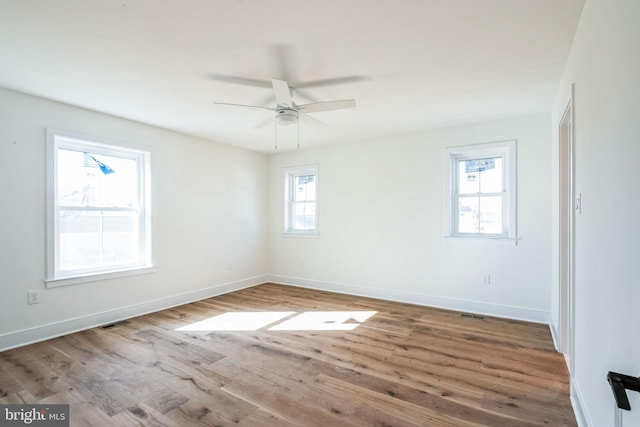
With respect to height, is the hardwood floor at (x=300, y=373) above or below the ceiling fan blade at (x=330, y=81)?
below

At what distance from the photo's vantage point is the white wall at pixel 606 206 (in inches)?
43.3

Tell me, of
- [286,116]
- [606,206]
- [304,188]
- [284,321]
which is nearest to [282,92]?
[286,116]

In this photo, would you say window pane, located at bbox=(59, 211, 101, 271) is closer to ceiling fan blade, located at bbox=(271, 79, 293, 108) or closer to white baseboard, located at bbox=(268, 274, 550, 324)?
ceiling fan blade, located at bbox=(271, 79, 293, 108)

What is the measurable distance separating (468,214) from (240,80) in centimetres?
329

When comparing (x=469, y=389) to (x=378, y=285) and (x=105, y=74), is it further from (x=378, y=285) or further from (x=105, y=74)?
(x=105, y=74)

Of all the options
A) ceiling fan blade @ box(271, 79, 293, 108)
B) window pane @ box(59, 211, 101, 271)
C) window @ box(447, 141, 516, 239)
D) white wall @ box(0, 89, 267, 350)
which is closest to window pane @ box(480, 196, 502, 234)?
window @ box(447, 141, 516, 239)

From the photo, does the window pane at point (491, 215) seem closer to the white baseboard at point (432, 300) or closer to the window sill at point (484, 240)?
the window sill at point (484, 240)

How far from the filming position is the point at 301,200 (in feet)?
18.7

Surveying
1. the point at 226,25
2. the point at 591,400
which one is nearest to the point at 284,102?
the point at 226,25

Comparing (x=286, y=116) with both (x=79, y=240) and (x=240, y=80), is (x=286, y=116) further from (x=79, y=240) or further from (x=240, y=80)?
(x=79, y=240)

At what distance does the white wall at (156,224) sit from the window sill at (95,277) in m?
0.06

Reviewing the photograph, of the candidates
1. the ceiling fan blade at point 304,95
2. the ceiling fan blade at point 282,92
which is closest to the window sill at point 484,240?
the ceiling fan blade at point 304,95

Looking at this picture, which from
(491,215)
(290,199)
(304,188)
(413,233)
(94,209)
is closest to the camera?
(94,209)

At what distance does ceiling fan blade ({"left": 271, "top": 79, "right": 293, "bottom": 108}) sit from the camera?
237 centimetres
